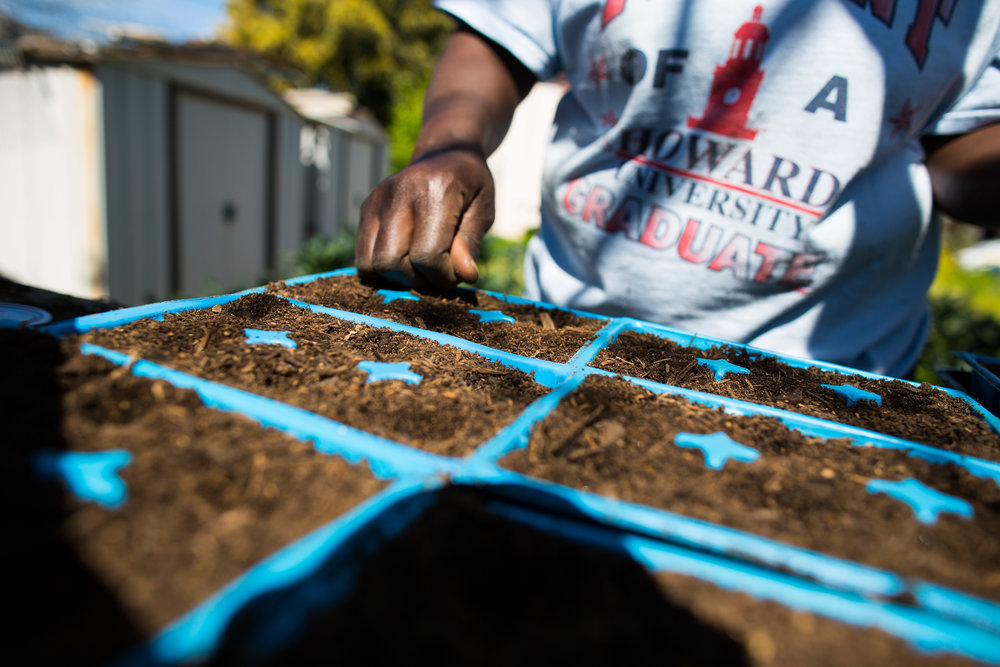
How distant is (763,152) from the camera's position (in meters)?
1.59

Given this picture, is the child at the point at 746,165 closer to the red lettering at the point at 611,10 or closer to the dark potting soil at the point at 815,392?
the red lettering at the point at 611,10

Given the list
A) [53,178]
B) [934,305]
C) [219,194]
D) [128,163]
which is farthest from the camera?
[219,194]

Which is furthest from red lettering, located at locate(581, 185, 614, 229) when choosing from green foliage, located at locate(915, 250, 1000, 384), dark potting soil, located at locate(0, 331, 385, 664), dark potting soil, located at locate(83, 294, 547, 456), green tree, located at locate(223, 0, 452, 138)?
green tree, located at locate(223, 0, 452, 138)

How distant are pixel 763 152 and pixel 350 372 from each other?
1.29m

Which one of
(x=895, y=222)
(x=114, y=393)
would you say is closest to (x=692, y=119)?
(x=895, y=222)

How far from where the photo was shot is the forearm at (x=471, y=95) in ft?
5.92

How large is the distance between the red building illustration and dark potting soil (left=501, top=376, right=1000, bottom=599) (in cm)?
94

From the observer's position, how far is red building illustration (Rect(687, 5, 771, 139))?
1540 mm

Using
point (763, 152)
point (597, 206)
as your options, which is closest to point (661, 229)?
point (597, 206)

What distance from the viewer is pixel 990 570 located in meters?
0.70

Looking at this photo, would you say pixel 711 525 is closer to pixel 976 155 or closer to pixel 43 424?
pixel 43 424

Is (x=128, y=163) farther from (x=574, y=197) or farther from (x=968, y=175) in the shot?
(x=968, y=175)

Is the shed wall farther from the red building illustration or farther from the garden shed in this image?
the red building illustration

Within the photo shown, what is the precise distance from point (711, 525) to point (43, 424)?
34.3 inches
